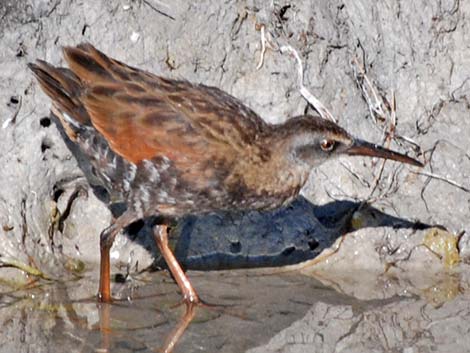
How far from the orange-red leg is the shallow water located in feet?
0.31

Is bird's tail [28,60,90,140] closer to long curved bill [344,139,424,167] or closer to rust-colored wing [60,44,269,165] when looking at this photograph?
rust-colored wing [60,44,269,165]

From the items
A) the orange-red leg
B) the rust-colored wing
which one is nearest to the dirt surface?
the orange-red leg

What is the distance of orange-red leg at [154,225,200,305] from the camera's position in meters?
7.49

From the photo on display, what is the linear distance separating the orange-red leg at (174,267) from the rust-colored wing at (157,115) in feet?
2.52

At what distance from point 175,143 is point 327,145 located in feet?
3.13

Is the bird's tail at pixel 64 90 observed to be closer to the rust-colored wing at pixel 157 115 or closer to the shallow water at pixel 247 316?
the rust-colored wing at pixel 157 115

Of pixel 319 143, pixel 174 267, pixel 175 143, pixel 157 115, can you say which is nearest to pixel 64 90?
pixel 157 115

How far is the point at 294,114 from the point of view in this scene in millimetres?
8297

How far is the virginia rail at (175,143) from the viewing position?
23.5ft

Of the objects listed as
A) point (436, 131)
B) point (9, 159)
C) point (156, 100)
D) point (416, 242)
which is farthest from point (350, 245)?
point (9, 159)

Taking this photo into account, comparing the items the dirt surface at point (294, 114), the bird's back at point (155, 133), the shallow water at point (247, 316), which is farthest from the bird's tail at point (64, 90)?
the shallow water at point (247, 316)

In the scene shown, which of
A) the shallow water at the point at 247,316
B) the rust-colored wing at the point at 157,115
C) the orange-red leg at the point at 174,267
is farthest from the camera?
the orange-red leg at the point at 174,267

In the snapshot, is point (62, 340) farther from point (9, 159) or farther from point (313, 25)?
point (313, 25)

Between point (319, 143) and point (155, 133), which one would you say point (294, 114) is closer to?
point (319, 143)
